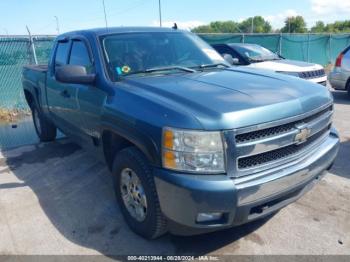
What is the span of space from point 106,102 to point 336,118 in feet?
18.8

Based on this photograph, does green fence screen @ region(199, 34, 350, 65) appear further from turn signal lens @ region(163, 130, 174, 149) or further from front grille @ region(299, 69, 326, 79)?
turn signal lens @ region(163, 130, 174, 149)

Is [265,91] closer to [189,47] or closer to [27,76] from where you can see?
[189,47]

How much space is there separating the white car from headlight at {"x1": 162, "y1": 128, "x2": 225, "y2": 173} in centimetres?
541

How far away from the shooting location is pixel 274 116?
104 inches

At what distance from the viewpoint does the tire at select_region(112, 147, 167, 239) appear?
2.80m

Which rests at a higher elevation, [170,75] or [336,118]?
[170,75]

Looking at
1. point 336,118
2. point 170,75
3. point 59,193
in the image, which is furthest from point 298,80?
point 336,118

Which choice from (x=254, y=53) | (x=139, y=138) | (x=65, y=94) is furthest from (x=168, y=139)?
(x=254, y=53)

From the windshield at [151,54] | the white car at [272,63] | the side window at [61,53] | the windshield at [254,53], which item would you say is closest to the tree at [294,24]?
the windshield at [254,53]

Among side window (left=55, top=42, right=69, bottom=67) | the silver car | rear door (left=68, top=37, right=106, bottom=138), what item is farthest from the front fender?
the silver car

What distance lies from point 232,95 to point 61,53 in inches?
120

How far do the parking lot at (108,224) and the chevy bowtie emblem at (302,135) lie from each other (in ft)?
3.12

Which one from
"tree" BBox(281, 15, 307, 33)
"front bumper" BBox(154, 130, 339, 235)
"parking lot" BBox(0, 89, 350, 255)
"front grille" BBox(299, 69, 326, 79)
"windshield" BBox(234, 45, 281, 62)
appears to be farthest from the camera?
"tree" BBox(281, 15, 307, 33)

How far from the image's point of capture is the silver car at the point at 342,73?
925 centimetres
